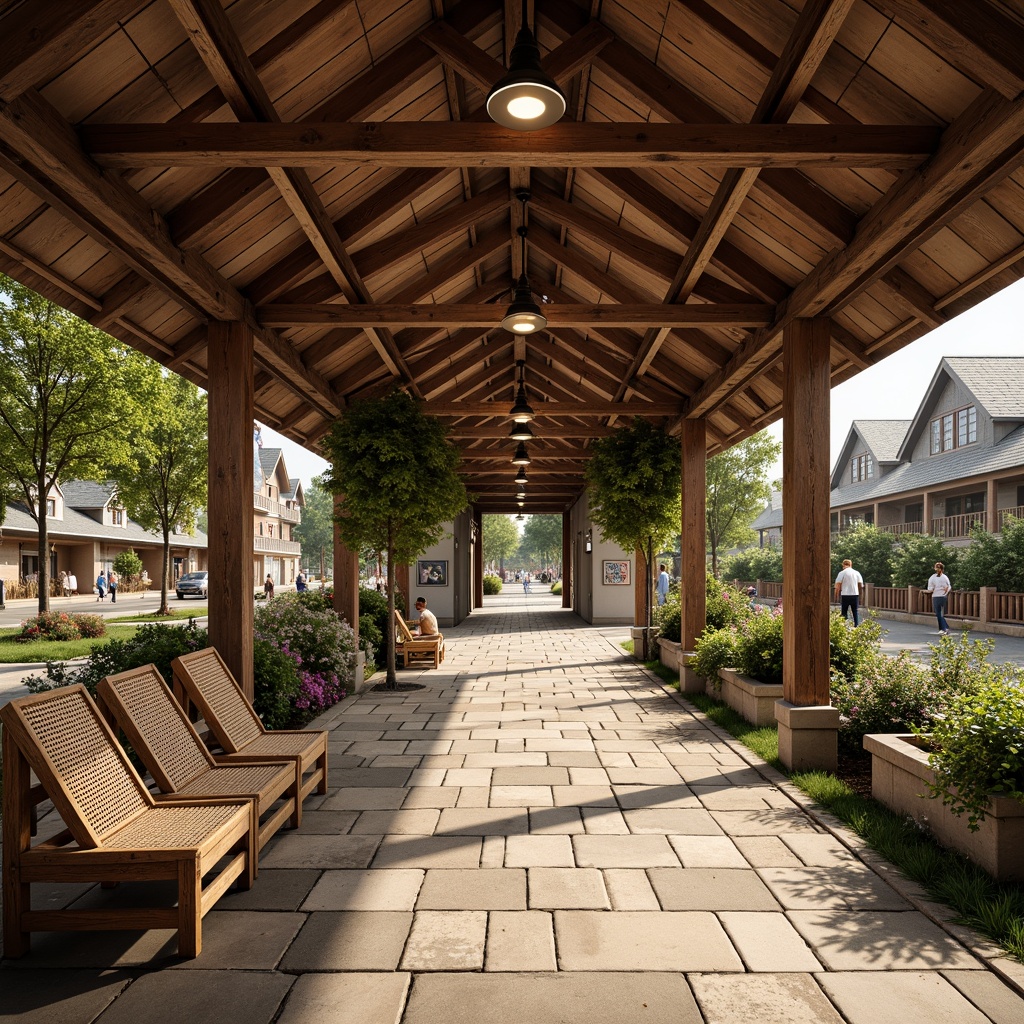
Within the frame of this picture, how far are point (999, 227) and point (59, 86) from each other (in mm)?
4991

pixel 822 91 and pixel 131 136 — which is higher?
pixel 822 91

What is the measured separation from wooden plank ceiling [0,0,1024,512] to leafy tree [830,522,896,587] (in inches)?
869

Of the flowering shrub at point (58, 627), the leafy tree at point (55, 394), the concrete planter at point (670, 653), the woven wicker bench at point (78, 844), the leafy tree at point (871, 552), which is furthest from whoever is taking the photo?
the leafy tree at point (871, 552)

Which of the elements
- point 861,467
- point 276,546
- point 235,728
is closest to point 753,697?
point 235,728

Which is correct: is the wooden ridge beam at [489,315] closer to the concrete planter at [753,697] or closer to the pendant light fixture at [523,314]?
the pendant light fixture at [523,314]

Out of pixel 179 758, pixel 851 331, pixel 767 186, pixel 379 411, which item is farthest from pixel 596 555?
pixel 179 758

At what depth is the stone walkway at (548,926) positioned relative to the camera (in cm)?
268

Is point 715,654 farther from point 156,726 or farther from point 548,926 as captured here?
point 156,726

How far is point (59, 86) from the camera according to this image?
362 centimetres

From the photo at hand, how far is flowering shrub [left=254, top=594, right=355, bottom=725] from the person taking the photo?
266 inches

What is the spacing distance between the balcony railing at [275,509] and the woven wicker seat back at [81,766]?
52.3 metres

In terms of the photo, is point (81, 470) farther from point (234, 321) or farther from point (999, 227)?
point (999, 227)

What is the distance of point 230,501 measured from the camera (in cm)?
595

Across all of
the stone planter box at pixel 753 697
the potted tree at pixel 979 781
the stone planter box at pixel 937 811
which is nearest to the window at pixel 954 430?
the stone planter box at pixel 753 697
